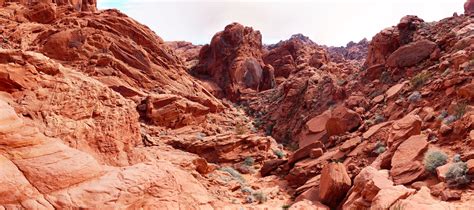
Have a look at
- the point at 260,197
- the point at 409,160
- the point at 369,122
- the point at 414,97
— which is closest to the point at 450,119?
the point at 409,160

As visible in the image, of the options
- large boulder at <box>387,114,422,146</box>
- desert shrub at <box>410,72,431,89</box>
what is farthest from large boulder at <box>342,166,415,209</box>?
desert shrub at <box>410,72,431,89</box>

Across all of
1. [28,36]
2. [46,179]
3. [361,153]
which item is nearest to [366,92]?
[361,153]

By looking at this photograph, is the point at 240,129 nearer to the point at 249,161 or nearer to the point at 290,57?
the point at 249,161

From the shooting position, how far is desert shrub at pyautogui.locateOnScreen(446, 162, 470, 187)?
770 cm

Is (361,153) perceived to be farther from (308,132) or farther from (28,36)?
(28,36)

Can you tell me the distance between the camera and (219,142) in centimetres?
1714

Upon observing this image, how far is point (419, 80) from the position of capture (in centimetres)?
1558

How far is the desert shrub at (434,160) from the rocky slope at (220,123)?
3 centimetres

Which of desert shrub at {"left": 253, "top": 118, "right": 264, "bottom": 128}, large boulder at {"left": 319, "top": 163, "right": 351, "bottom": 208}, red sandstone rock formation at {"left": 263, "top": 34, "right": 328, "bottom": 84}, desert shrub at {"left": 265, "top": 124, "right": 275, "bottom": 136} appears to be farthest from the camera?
red sandstone rock formation at {"left": 263, "top": 34, "right": 328, "bottom": 84}

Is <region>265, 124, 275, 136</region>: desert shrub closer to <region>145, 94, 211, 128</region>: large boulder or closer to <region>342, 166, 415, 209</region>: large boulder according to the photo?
<region>145, 94, 211, 128</region>: large boulder

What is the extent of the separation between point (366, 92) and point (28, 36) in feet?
65.0

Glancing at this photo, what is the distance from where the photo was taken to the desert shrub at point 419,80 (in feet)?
50.5

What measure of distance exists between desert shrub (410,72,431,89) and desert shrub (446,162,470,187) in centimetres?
807

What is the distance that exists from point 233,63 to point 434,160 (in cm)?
2565
